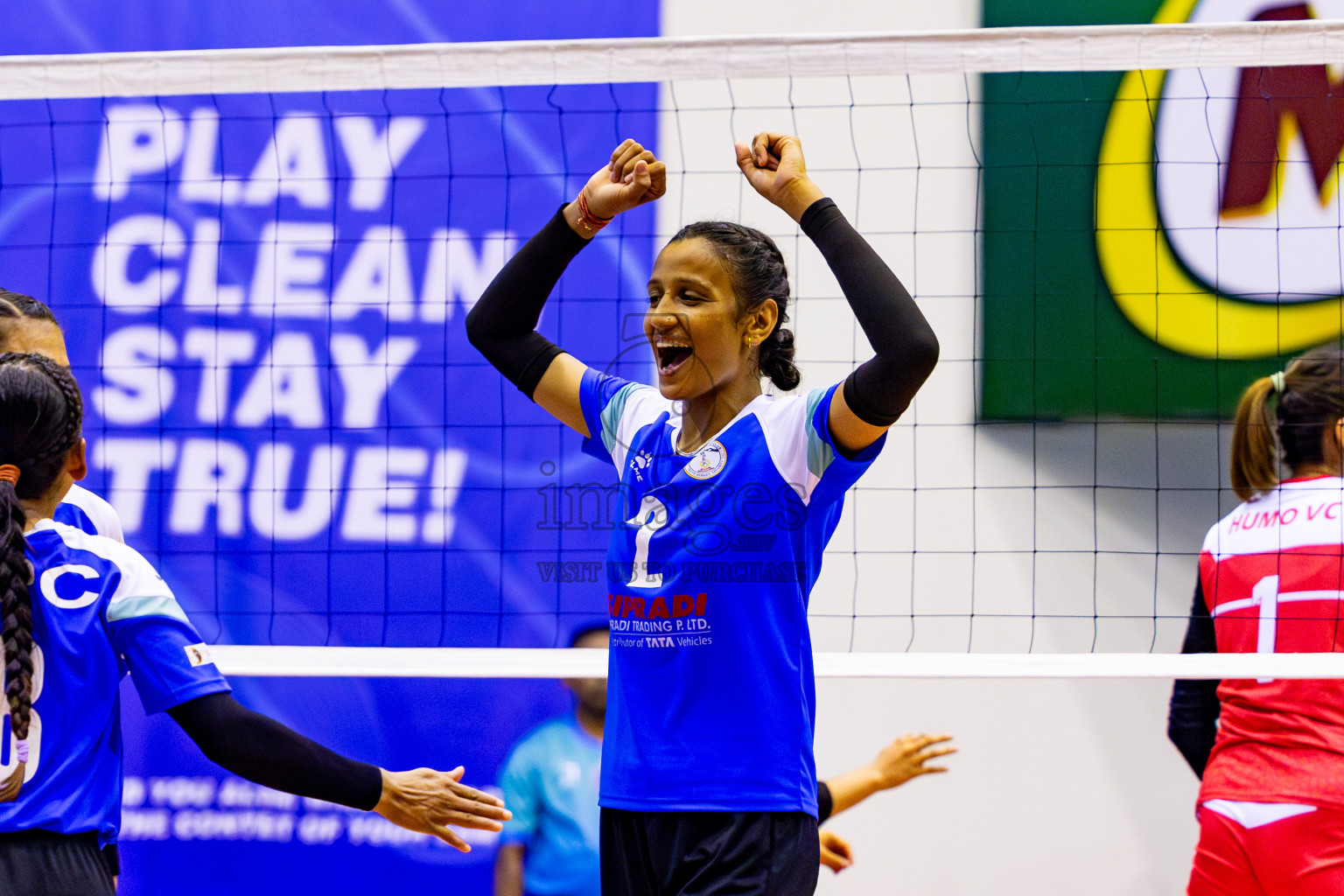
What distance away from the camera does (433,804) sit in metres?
1.86

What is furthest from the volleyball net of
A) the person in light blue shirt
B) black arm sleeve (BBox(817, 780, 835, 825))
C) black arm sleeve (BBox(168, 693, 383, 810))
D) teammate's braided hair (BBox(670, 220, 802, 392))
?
black arm sleeve (BBox(168, 693, 383, 810))

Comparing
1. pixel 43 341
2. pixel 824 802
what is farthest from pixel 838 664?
pixel 43 341

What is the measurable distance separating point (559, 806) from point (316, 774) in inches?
72.9

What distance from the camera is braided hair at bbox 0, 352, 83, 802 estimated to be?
5.27 feet

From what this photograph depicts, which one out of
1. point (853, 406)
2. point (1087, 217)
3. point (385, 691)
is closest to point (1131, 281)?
point (1087, 217)

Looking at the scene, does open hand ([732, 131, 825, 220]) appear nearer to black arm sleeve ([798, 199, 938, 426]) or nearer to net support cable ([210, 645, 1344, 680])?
black arm sleeve ([798, 199, 938, 426])

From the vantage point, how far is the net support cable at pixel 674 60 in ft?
9.32

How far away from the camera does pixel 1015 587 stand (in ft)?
13.1

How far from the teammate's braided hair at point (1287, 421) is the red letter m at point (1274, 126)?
117 centimetres

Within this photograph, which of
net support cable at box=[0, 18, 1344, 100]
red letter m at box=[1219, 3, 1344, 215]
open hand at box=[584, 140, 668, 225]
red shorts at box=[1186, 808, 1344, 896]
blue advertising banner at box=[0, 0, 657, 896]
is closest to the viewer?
open hand at box=[584, 140, 668, 225]

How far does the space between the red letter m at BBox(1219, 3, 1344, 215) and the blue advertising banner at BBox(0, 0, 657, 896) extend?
2.01 m

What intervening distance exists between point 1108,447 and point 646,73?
2102 mm

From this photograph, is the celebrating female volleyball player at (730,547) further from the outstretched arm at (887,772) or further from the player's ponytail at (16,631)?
the player's ponytail at (16,631)

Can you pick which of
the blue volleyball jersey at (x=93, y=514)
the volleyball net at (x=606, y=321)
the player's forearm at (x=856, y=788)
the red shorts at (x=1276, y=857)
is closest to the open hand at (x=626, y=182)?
the blue volleyball jersey at (x=93, y=514)
